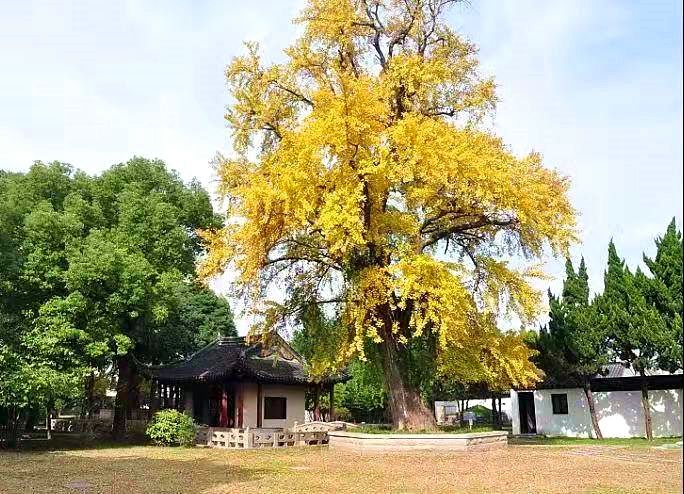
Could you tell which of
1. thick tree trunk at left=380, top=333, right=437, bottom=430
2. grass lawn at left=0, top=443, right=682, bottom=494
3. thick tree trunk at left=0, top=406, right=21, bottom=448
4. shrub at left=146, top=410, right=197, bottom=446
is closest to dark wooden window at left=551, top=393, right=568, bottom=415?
grass lawn at left=0, top=443, right=682, bottom=494

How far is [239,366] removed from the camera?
1014 inches

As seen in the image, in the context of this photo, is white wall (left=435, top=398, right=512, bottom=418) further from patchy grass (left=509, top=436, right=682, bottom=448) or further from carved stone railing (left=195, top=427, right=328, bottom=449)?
carved stone railing (left=195, top=427, right=328, bottom=449)

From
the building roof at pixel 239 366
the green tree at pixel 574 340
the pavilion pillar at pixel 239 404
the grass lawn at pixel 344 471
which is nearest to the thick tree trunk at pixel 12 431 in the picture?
the grass lawn at pixel 344 471

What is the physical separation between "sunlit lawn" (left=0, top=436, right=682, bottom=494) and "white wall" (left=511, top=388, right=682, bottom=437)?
701 centimetres

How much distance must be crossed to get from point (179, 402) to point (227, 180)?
13.0 m

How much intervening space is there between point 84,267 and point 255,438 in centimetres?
901

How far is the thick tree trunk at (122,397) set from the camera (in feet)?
92.6

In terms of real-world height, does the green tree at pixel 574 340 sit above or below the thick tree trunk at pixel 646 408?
above

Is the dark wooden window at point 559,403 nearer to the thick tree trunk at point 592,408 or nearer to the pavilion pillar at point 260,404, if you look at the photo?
the thick tree trunk at point 592,408

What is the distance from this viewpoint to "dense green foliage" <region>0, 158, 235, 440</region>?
21938mm

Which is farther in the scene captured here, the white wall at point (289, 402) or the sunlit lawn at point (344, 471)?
the white wall at point (289, 402)

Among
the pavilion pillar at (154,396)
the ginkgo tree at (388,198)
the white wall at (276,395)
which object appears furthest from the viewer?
the pavilion pillar at (154,396)

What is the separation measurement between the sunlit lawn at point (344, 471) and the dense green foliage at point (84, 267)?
10.7 ft

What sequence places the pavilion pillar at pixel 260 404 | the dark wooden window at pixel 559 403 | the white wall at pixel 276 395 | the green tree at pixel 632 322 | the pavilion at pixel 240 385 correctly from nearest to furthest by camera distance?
the green tree at pixel 632 322, the pavilion at pixel 240 385, the white wall at pixel 276 395, the pavilion pillar at pixel 260 404, the dark wooden window at pixel 559 403
